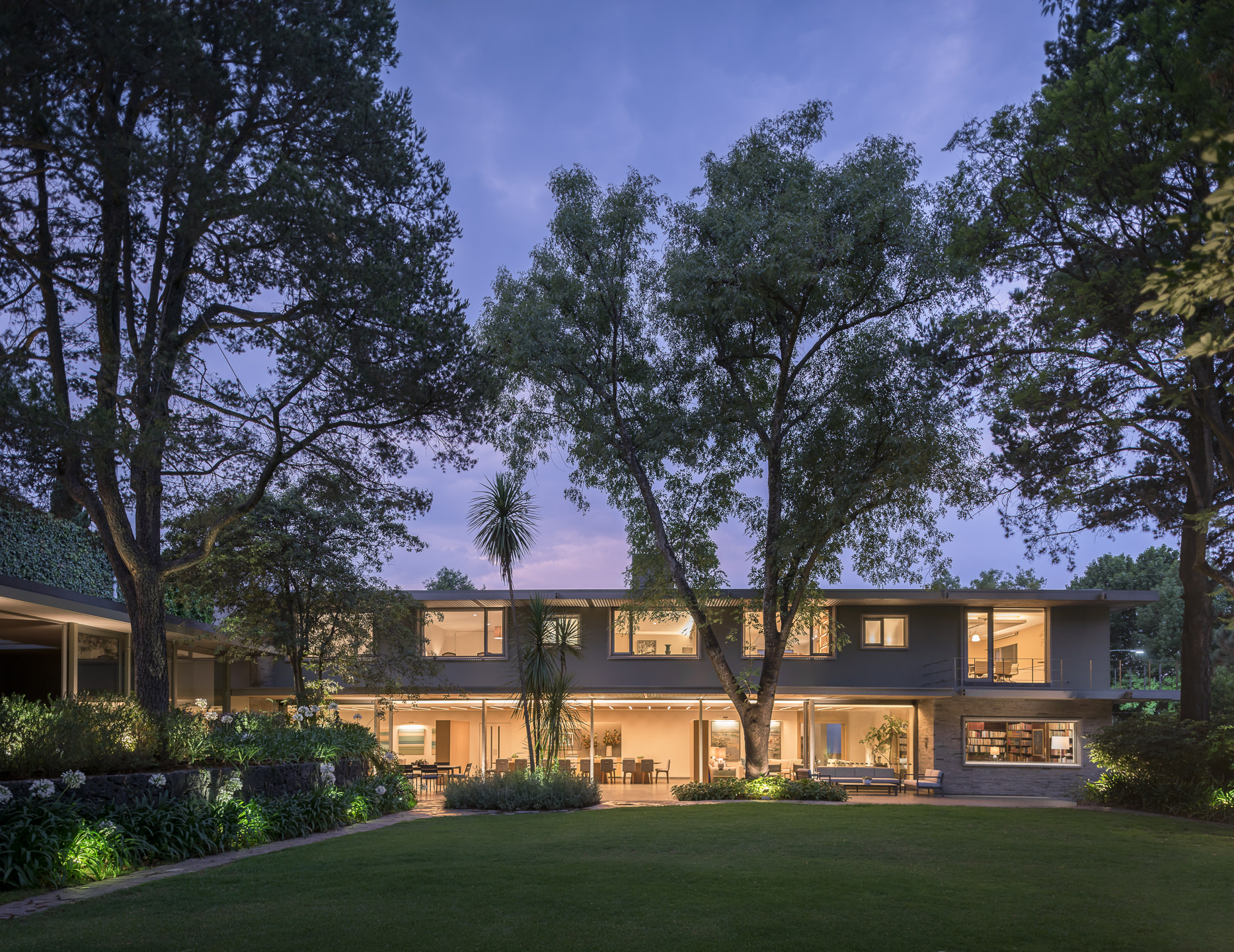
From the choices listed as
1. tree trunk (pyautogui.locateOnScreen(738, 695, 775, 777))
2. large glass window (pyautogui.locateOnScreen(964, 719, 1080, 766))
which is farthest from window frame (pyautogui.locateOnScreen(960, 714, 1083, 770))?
tree trunk (pyautogui.locateOnScreen(738, 695, 775, 777))

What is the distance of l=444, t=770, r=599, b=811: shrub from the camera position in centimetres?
1653

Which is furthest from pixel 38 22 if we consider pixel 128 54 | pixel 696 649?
pixel 696 649

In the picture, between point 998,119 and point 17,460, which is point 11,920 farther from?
point 998,119

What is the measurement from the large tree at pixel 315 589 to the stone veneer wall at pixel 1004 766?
12207mm

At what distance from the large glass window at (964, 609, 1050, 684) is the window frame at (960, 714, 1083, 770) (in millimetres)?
920

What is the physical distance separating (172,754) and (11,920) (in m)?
4.72

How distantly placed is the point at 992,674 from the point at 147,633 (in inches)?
738

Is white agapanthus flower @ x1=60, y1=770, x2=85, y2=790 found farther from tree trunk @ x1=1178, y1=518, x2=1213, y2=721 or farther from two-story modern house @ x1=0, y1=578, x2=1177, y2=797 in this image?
tree trunk @ x1=1178, y1=518, x2=1213, y2=721

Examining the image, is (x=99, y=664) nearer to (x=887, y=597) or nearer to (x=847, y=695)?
(x=847, y=695)

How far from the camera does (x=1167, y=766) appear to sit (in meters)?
17.4

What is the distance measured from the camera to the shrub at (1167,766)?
16.4 metres

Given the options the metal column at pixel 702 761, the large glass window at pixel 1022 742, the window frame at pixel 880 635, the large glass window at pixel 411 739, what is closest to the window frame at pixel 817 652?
the window frame at pixel 880 635

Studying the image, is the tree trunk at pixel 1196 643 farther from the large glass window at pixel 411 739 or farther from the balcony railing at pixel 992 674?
the large glass window at pixel 411 739

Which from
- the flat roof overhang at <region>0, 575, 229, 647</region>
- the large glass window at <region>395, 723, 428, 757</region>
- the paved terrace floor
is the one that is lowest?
the large glass window at <region>395, 723, 428, 757</region>
